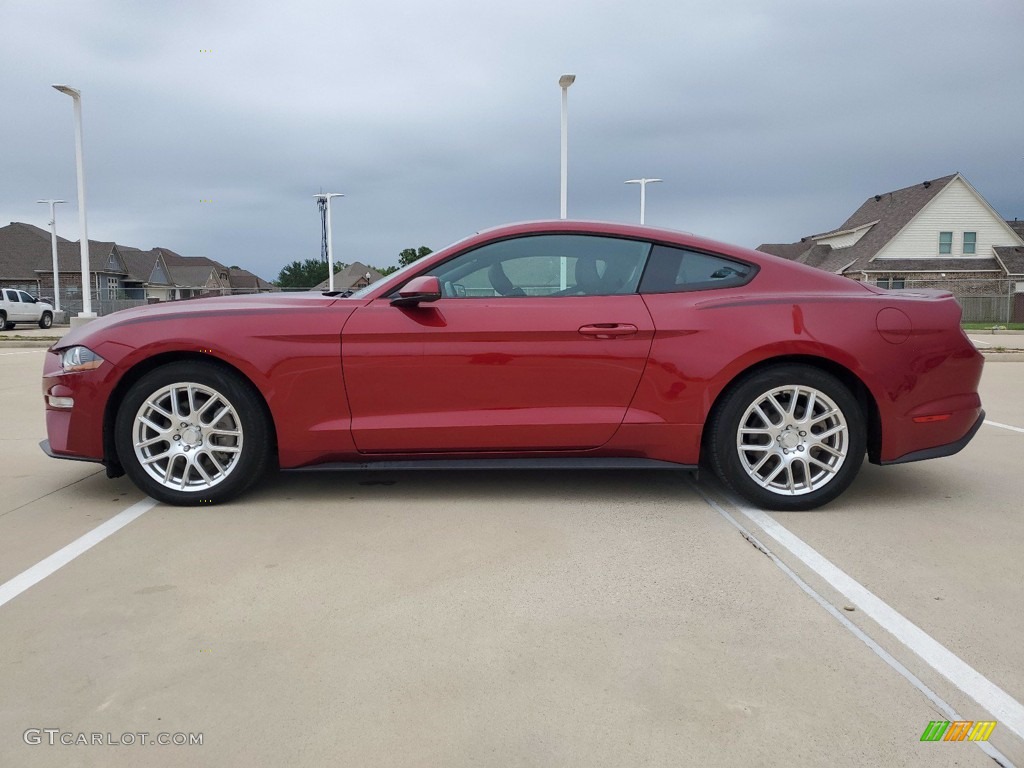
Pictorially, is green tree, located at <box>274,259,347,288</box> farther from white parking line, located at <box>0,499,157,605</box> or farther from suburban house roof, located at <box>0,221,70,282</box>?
white parking line, located at <box>0,499,157,605</box>

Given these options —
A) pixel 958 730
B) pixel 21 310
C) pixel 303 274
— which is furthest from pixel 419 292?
pixel 303 274

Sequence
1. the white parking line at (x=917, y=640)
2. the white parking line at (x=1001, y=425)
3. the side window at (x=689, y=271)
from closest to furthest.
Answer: the white parking line at (x=917, y=640)
the side window at (x=689, y=271)
the white parking line at (x=1001, y=425)

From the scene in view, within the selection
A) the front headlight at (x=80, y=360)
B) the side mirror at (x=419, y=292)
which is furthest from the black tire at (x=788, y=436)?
the front headlight at (x=80, y=360)

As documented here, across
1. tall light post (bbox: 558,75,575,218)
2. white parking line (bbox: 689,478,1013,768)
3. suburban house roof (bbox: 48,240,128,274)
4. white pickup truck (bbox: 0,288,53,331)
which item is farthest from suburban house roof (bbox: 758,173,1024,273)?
suburban house roof (bbox: 48,240,128,274)

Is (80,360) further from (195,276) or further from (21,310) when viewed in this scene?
(195,276)

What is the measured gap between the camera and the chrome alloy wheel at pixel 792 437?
3783 millimetres

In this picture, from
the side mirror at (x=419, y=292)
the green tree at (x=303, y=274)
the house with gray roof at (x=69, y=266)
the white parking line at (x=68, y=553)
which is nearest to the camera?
the white parking line at (x=68, y=553)

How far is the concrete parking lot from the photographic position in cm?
192

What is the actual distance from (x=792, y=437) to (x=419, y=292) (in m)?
1.98

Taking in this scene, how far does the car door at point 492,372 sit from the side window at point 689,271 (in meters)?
0.18

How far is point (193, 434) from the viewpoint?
12.6ft

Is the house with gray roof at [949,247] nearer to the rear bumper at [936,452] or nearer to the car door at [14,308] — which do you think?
the car door at [14,308]

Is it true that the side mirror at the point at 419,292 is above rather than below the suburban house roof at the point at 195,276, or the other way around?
below

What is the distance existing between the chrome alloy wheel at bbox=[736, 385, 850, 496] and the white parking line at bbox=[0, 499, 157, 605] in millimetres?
3039
